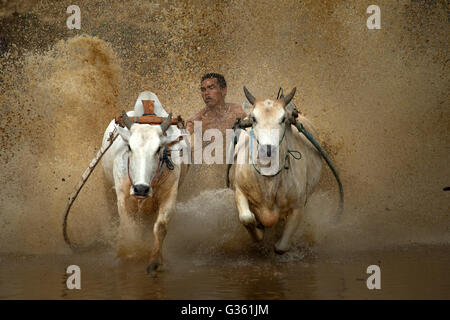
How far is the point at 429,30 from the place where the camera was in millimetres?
11953

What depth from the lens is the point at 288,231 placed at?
7.50 meters

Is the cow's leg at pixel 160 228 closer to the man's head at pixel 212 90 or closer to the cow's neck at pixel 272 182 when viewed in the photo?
the cow's neck at pixel 272 182

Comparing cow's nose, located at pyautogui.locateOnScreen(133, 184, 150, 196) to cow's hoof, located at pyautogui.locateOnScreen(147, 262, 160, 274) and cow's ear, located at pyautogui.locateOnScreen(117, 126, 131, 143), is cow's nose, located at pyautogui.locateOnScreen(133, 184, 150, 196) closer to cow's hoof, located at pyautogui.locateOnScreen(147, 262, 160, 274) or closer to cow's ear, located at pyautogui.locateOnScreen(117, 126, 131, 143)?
cow's ear, located at pyautogui.locateOnScreen(117, 126, 131, 143)

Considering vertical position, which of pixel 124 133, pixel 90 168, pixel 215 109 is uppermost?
pixel 215 109

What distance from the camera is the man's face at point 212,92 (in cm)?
973

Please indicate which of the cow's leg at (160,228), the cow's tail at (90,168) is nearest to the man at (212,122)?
the cow's tail at (90,168)

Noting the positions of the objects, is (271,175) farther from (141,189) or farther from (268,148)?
(141,189)

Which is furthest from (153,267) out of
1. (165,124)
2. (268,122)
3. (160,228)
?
(268,122)

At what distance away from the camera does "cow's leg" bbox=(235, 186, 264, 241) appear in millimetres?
7324

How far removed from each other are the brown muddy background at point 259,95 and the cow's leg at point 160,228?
77cm

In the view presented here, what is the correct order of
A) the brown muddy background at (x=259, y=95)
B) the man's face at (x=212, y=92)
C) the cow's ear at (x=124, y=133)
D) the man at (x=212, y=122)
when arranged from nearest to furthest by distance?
the cow's ear at (x=124, y=133) → the brown muddy background at (x=259, y=95) → the man at (x=212, y=122) → the man's face at (x=212, y=92)

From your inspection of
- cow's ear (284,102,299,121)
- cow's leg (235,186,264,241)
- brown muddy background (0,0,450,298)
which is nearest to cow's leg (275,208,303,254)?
cow's leg (235,186,264,241)

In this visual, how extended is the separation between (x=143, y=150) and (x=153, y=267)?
1081 millimetres

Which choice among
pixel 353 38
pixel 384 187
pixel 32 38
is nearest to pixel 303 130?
pixel 384 187
